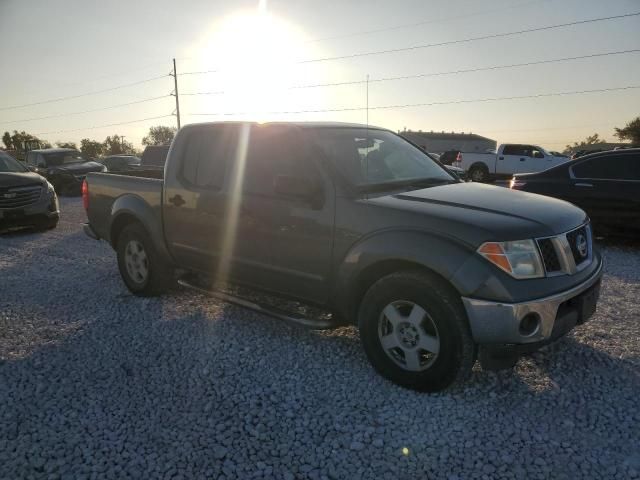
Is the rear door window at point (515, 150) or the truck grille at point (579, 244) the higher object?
the rear door window at point (515, 150)

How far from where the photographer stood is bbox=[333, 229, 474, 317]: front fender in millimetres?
2861

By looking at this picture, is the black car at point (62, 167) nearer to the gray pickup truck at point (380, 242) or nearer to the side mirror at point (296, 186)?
the gray pickup truck at point (380, 242)

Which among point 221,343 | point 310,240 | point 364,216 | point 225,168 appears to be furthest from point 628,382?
point 225,168

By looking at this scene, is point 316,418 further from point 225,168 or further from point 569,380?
point 225,168

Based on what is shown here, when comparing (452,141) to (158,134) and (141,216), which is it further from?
(141,216)

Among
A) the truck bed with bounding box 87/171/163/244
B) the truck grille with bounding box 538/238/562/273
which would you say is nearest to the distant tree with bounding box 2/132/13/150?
the truck bed with bounding box 87/171/163/244

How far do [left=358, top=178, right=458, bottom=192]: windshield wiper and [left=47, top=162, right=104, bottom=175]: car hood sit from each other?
15.1 meters

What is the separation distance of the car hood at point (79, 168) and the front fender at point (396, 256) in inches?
602

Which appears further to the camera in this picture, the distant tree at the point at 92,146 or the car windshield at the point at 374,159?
the distant tree at the point at 92,146

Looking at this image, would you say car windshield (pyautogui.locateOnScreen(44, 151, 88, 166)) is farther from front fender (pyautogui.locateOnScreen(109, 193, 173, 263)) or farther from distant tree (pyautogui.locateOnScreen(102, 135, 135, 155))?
distant tree (pyautogui.locateOnScreen(102, 135, 135, 155))

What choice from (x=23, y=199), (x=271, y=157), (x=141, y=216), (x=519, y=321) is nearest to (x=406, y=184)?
(x=271, y=157)

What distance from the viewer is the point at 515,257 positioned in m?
→ 2.79

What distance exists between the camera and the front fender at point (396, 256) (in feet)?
9.39

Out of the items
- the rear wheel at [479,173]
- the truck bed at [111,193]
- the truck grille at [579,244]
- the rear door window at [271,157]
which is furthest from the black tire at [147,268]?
the rear wheel at [479,173]
